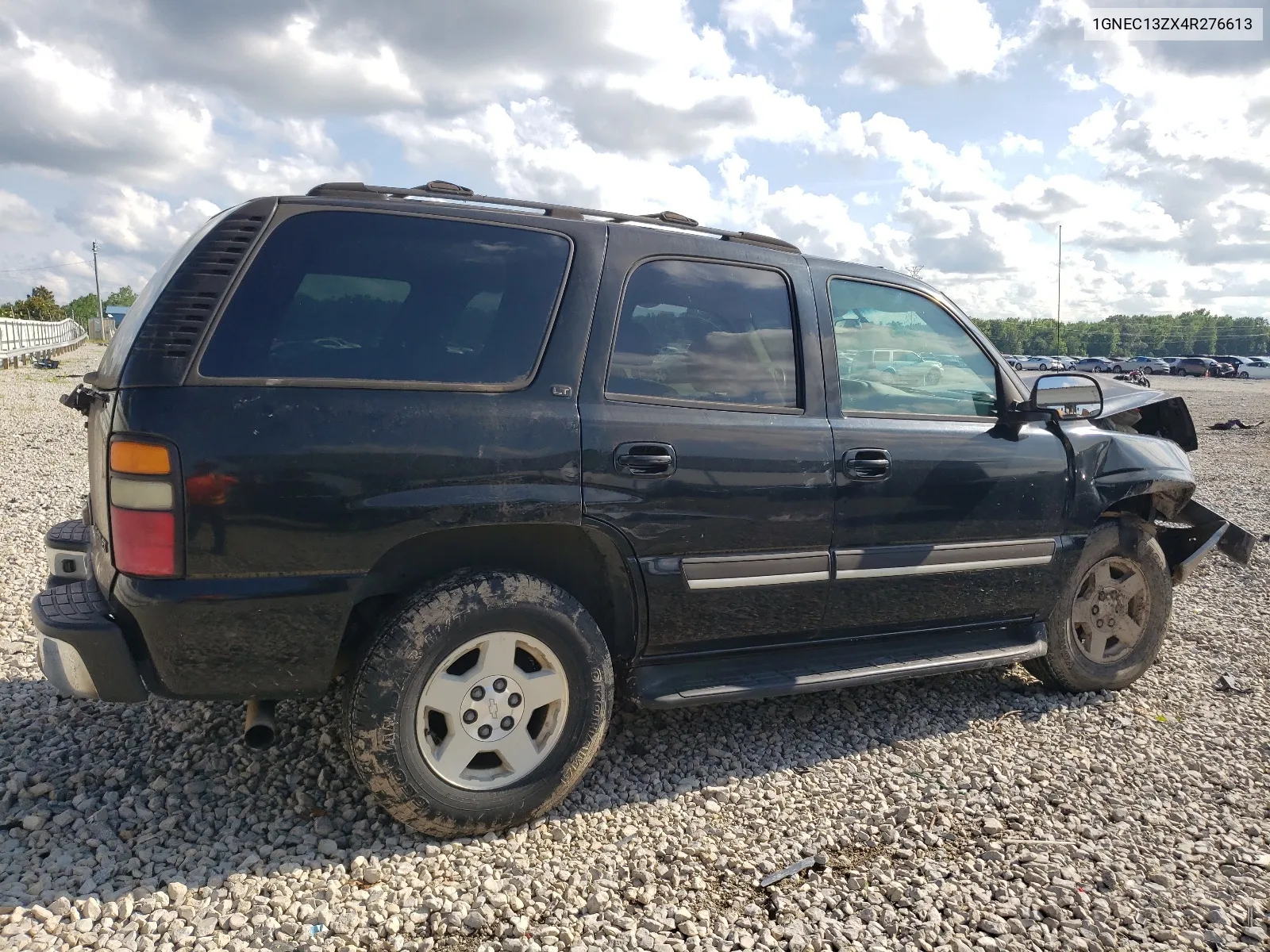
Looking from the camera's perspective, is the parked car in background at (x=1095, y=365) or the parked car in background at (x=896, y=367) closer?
the parked car in background at (x=896, y=367)

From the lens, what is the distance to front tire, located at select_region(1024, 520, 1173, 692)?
13.9 ft

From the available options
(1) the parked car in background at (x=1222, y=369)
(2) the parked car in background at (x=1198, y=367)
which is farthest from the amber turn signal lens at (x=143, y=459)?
(2) the parked car in background at (x=1198, y=367)

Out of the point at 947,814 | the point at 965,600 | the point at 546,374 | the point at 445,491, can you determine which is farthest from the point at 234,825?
the point at 965,600

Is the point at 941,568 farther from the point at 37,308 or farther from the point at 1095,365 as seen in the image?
the point at 37,308

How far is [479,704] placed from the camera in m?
2.93

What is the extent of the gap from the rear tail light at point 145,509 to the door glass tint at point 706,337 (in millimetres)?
1360

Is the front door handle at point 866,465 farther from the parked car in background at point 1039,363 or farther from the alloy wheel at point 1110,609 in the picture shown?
Answer: the parked car in background at point 1039,363

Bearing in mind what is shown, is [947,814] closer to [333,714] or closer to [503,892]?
[503,892]

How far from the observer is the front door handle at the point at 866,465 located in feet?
11.4

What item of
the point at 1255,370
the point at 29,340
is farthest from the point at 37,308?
the point at 1255,370

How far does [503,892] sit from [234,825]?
37.6 inches

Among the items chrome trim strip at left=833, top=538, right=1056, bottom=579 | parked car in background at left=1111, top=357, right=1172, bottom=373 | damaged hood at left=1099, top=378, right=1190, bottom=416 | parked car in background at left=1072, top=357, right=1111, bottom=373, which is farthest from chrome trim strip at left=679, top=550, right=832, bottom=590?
parked car in background at left=1111, top=357, right=1172, bottom=373

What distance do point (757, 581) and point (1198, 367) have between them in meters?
63.2

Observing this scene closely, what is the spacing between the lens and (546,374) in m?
3.01
